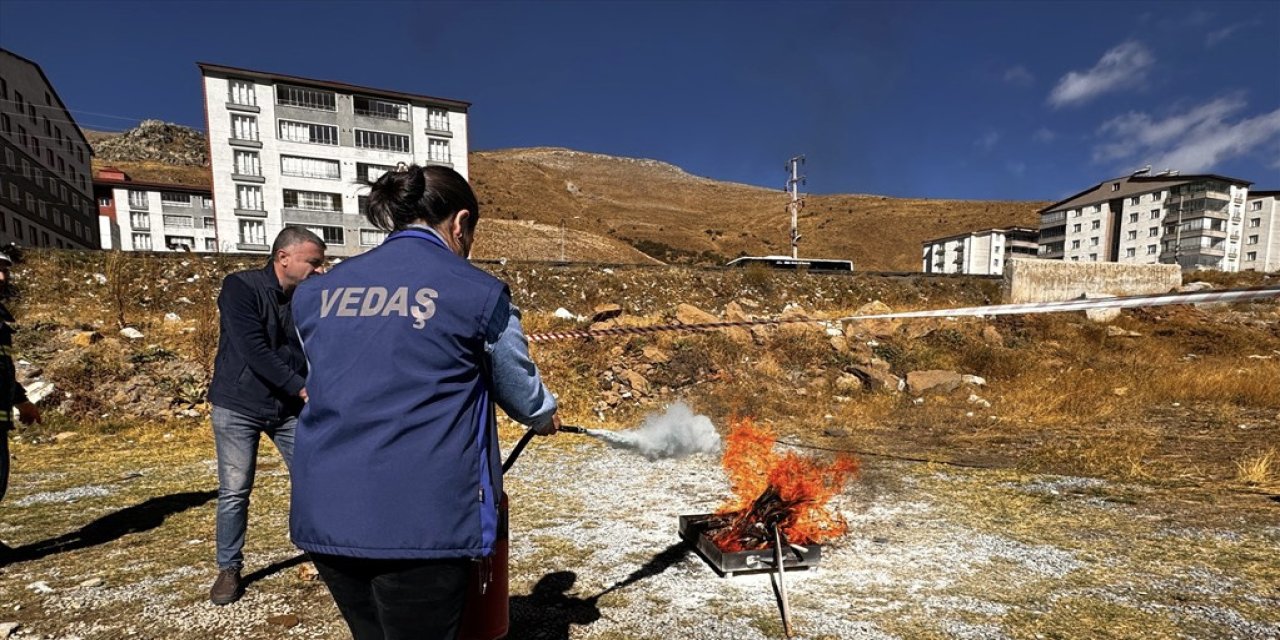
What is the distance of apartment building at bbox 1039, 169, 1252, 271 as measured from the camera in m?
61.1

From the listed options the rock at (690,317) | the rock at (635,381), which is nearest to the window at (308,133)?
the rock at (690,317)

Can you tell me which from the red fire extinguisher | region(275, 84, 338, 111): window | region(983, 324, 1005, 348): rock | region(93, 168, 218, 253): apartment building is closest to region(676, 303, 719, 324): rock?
region(983, 324, 1005, 348): rock

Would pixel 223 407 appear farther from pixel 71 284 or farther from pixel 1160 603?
pixel 71 284

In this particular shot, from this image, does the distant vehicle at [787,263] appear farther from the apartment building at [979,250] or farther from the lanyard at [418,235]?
the apartment building at [979,250]

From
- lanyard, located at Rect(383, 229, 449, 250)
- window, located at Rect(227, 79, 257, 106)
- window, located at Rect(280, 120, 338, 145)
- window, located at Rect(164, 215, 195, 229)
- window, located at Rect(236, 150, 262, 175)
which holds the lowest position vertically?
lanyard, located at Rect(383, 229, 449, 250)

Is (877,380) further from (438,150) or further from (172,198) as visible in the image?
(172,198)

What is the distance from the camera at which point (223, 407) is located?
11.7 ft

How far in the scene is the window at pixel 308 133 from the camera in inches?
1448

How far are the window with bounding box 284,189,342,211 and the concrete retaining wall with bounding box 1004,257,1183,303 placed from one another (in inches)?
1517

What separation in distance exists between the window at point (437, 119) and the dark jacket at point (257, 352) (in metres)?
42.3

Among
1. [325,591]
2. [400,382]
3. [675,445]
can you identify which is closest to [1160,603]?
[675,445]

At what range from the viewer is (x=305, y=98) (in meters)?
37.5

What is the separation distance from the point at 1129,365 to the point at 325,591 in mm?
16246

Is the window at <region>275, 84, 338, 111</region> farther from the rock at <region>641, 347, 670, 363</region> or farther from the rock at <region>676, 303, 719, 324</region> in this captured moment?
the rock at <region>641, 347, 670, 363</region>
